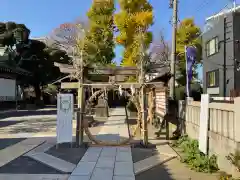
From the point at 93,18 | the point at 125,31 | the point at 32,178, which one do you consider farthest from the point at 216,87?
the point at 32,178

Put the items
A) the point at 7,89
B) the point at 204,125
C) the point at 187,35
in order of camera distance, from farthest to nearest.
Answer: the point at 187,35 → the point at 7,89 → the point at 204,125

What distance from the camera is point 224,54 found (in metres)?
25.5

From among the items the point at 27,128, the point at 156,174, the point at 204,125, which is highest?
the point at 204,125

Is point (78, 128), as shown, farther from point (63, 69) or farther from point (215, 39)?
point (215, 39)

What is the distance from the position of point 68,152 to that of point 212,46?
21.6 metres

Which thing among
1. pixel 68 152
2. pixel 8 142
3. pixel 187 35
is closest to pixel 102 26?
pixel 187 35

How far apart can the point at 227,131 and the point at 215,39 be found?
2187cm

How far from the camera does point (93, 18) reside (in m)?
35.0

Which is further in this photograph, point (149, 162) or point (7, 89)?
point (7, 89)

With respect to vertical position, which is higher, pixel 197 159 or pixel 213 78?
pixel 213 78

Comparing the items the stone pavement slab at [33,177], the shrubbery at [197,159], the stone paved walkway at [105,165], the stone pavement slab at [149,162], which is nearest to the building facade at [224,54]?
the shrubbery at [197,159]

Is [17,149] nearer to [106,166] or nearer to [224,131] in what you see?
[106,166]

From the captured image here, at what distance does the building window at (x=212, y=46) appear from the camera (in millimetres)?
27286

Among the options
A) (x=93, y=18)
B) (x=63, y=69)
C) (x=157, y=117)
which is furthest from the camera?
(x=93, y=18)
